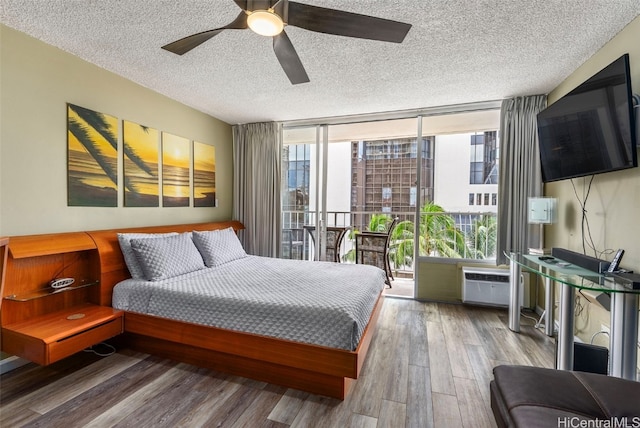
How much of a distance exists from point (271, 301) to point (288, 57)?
1.66 meters

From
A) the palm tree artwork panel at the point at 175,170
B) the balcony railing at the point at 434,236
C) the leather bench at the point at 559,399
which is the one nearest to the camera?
the leather bench at the point at 559,399

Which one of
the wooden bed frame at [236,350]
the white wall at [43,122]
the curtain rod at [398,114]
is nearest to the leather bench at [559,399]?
the wooden bed frame at [236,350]

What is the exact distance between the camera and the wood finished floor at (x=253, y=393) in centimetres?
159

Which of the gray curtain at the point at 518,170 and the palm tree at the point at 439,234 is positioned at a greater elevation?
the gray curtain at the point at 518,170

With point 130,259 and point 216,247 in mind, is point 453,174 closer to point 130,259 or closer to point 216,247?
point 216,247

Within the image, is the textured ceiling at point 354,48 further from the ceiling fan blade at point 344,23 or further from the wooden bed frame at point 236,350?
the wooden bed frame at point 236,350

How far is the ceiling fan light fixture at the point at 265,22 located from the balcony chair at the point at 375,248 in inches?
126

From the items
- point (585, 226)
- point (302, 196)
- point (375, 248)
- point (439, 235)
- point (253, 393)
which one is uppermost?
point (302, 196)

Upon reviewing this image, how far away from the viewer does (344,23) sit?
1472 mm

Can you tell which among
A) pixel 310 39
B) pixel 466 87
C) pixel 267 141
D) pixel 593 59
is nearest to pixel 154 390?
pixel 310 39

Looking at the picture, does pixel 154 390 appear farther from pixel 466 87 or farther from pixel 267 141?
pixel 466 87

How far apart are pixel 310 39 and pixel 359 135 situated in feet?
9.69

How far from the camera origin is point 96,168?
2547 millimetres

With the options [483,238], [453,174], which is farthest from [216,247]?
[483,238]
